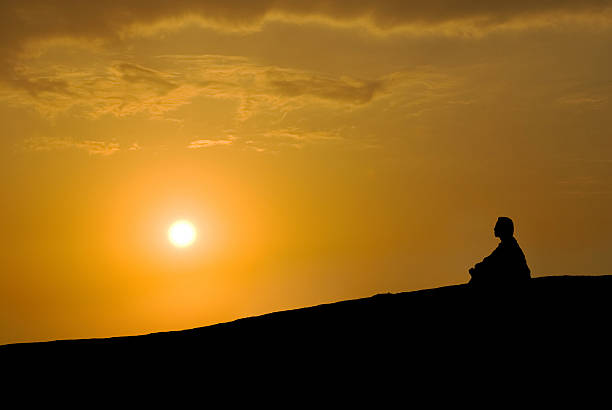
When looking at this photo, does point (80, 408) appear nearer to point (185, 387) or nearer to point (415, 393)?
point (185, 387)

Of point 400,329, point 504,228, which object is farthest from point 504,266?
point 400,329

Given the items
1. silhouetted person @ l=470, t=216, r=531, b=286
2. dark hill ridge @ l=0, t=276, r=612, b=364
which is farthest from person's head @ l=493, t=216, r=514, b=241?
dark hill ridge @ l=0, t=276, r=612, b=364

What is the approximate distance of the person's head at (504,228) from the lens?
2083cm

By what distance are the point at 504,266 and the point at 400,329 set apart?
11.1 ft

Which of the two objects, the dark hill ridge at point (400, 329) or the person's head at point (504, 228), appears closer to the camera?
the dark hill ridge at point (400, 329)

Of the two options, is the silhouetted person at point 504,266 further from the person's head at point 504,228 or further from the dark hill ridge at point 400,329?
the dark hill ridge at point 400,329

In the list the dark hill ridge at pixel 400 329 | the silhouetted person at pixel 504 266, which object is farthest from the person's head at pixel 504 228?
the dark hill ridge at pixel 400 329

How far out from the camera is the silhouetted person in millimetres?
20453

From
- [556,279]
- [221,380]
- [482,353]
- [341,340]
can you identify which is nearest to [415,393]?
[482,353]

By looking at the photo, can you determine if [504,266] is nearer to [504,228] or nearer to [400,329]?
[504,228]

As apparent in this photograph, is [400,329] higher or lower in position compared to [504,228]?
lower

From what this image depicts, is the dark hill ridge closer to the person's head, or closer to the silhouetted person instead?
the silhouetted person

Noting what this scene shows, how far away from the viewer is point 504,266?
20.5m

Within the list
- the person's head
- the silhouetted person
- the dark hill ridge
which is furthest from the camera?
the person's head
